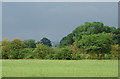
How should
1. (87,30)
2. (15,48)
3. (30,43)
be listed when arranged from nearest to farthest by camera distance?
(15,48) < (30,43) < (87,30)

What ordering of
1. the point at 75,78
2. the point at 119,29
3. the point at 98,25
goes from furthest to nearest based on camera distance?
the point at 119,29, the point at 98,25, the point at 75,78

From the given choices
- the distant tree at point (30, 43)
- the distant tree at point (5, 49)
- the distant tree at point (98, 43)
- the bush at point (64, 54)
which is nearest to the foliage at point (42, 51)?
the bush at point (64, 54)

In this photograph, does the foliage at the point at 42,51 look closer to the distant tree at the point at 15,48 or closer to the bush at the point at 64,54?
the bush at the point at 64,54

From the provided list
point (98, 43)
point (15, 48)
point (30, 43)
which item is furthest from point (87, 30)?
point (15, 48)

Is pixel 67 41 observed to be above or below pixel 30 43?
above

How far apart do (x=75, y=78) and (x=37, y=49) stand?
27.9ft

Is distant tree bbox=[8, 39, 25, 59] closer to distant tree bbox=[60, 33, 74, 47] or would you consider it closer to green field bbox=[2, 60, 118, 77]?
green field bbox=[2, 60, 118, 77]

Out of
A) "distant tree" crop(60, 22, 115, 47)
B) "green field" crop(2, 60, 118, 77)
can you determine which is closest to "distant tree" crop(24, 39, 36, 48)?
"distant tree" crop(60, 22, 115, 47)

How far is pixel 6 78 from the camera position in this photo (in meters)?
6.21

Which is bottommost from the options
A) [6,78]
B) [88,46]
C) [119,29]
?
[6,78]

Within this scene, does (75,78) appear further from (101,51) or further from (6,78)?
(101,51)

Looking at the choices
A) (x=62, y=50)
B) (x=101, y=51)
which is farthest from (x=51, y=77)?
(x=101, y=51)

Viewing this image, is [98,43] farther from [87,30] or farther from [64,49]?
[87,30]

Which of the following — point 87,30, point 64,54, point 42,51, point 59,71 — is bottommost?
point 59,71
